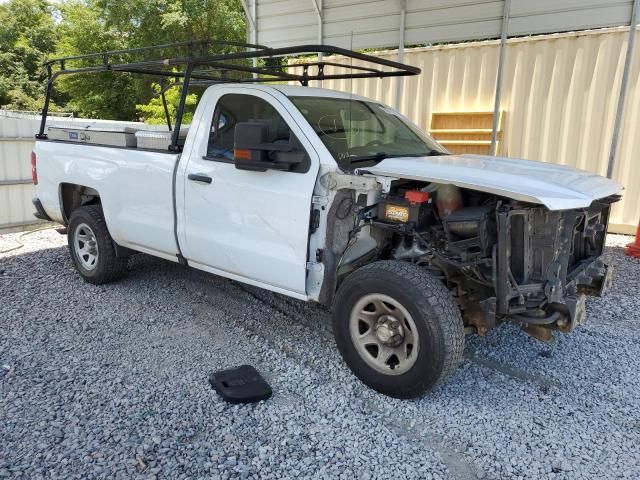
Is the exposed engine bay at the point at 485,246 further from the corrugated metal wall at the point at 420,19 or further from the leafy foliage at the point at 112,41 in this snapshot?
the leafy foliage at the point at 112,41

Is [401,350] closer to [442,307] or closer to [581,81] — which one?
[442,307]

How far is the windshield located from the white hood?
0.45 metres

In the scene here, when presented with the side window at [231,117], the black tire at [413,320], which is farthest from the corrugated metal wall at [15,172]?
the black tire at [413,320]

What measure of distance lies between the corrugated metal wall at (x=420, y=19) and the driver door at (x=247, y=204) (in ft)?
15.5

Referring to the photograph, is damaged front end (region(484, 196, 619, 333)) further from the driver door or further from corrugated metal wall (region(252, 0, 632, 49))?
corrugated metal wall (region(252, 0, 632, 49))

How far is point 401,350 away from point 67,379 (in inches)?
91.5

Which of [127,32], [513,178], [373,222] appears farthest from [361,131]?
[127,32]

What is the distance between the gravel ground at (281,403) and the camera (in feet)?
9.37

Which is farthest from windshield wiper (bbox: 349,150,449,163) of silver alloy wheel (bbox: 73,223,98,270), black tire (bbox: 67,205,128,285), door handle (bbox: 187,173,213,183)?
silver alloy wheel (bbox: 73,223,98,270)

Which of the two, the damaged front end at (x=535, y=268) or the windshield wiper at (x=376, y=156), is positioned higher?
the windshield wiper at (x=376, y=156)

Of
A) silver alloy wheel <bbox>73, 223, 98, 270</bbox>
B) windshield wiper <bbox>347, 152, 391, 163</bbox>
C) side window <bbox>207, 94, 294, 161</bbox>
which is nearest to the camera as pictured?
windshield wiper <bbox>347, 152, 391, 163</bbox>

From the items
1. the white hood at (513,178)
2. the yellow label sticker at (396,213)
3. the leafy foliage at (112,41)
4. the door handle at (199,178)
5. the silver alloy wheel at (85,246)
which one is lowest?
the silver alloy wheel at (85,246)

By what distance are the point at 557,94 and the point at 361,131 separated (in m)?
5.61

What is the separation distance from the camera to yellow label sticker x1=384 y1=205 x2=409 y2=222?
3471mm
